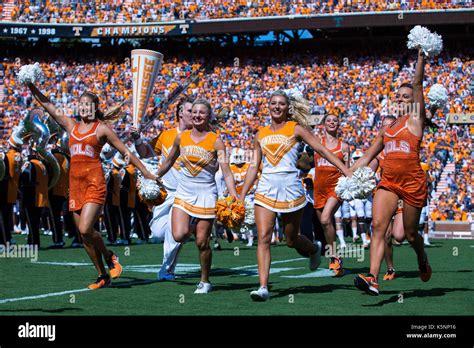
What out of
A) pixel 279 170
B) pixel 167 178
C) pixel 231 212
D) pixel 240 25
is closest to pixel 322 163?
pixel 167 178

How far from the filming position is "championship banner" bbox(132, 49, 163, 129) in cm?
1518

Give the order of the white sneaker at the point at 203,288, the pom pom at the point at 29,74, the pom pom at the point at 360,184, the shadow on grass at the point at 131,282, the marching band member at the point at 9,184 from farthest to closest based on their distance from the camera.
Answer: the marching band member at the point at 9,184, the pom pom at the point at 29,74, the shadow on grass at the point at 131,282, the white sneaker at the point at 203,288, the pom pom at the point at 360,184

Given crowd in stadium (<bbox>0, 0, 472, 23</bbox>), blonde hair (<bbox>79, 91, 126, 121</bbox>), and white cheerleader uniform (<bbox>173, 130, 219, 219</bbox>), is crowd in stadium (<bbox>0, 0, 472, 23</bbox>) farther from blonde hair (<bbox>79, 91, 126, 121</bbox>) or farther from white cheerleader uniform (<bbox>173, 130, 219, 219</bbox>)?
white cheerleader uniform (<bbox>173, 130, 219, 219</bbox>)

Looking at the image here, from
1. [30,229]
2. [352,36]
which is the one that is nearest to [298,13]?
[352,36]

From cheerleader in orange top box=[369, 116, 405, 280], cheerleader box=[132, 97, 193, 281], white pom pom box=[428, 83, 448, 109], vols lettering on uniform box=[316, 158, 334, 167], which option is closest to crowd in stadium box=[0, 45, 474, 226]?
vols lettering on uniform box=[316, 158, 334, 167]

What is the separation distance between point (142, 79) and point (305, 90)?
23403 millimetres

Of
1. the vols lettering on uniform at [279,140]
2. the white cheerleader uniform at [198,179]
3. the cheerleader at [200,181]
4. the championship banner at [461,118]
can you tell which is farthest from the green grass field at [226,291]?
the championship banner at [461,118]

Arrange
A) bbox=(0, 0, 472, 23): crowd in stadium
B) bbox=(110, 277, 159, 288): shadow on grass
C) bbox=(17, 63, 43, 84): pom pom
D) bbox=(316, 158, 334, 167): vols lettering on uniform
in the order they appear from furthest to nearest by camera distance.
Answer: bbox=(0, 0, 472, 23): crowd in stadium → bbox=(316, 158, 334, 167): vols lettering on uniform → bbox=(17, 63, 43, 84): pom pom → bbox=(110, 277, 159, 288): shadow on grass

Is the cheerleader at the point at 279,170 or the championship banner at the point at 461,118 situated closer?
the cheerleader at the point at 279,170

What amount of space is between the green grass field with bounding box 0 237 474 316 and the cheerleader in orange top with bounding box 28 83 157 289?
0.51 m

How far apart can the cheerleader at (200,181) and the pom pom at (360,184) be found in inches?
47.9

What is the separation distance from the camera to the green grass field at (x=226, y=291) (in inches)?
305

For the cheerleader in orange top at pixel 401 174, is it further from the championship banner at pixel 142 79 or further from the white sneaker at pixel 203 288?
the championship banner at pixel 142 79

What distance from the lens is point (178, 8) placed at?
144 feet
